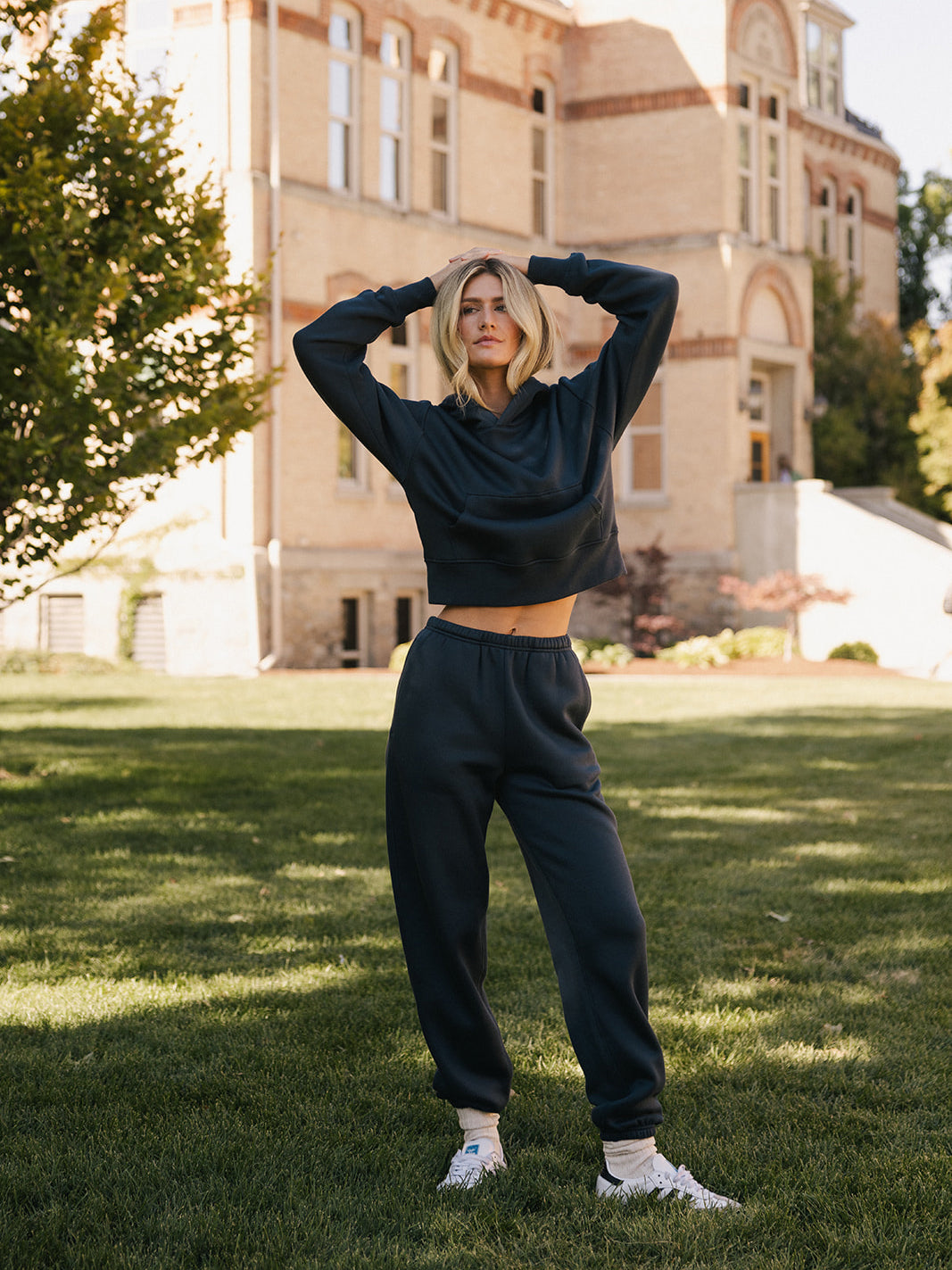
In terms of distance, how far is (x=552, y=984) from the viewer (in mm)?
4754

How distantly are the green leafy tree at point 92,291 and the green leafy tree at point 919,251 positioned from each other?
28.3m

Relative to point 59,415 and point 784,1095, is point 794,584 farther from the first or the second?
point 784,1095

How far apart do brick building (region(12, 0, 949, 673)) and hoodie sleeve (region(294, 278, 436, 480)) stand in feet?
51.8

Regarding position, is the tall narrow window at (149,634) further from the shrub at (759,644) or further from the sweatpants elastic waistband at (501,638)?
the sweatpants elastic waistband at (501,638)

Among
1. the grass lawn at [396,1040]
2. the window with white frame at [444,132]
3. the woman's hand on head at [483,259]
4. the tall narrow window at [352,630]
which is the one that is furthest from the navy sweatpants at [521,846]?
the window with white frame at [444,132]

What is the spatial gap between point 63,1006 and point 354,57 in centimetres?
1844

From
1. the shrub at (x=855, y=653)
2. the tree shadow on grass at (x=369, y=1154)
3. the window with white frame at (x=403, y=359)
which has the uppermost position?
the window with white frame at (x=403, y=359)

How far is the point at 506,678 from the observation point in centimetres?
319

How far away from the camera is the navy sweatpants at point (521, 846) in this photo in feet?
10.3

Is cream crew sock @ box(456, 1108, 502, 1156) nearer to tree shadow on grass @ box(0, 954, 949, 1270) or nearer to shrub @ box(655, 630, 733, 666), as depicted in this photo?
tree shadow on grass @ box(0, 954, 949, 1270)

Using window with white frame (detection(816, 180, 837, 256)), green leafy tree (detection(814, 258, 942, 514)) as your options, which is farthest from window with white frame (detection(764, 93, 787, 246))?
window with white frame (detection(816, 180, 837, 256))

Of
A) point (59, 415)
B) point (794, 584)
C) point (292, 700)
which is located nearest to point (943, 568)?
point (794, 584)

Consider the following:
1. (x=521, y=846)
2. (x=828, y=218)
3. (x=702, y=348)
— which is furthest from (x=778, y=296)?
(x=521, y=846)

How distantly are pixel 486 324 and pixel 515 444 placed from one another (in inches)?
10.8
